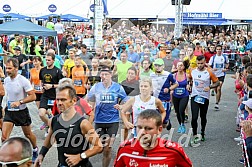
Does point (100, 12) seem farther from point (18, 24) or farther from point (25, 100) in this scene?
point (25, 100)

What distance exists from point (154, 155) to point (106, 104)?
3.15 meters

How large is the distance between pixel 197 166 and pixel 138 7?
18120 mm

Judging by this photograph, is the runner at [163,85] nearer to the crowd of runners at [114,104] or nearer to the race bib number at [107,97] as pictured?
the crowd of runners at [114,104]

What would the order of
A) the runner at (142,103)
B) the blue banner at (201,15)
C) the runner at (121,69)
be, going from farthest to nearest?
the blue banner at (201,15)
the runner at (121,69)
the runner at (142,103)

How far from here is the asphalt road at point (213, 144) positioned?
23.9ft

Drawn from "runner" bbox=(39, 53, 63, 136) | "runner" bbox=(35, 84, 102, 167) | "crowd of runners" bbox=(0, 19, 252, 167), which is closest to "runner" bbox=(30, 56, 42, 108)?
"crowd of runners" bbox=(0, 19, 252, 167)

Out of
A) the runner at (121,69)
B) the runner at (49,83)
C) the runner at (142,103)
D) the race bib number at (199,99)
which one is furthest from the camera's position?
the runner at (121,69)

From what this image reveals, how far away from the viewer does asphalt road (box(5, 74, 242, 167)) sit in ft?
23.9

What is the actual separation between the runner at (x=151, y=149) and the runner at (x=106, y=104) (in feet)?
9.32

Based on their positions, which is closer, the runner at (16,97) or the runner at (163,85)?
the runner at (16,97)

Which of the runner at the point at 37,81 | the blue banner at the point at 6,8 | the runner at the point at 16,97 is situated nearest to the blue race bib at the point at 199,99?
the runner at the point at 16,97

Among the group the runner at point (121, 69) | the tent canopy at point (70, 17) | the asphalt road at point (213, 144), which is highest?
the tent canopy at point (70, 17)

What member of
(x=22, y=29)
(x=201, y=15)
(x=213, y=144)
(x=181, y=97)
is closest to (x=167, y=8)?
(x=201, y=15)

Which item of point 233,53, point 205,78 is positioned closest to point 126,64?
point 205,78
